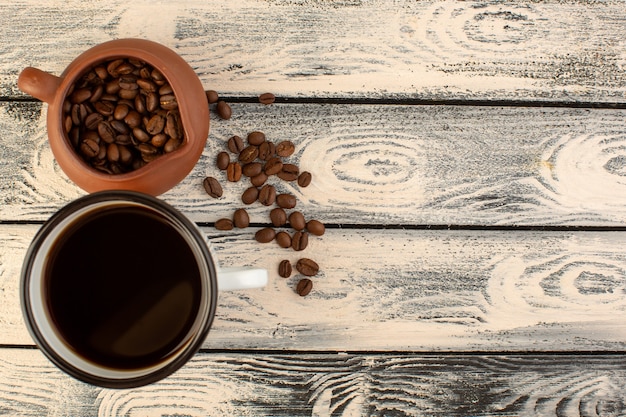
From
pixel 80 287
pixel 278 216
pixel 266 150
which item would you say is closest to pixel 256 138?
pixel 266 150

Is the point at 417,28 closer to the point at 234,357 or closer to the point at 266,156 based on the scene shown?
the point at 266,156

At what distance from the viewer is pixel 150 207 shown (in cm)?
68

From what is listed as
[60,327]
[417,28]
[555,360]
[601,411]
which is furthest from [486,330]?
[60,327]

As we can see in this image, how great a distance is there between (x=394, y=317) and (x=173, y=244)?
42 cm

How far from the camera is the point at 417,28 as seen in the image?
97 cm

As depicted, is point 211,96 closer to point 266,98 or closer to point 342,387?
point 266,98

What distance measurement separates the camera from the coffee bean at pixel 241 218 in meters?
0.93

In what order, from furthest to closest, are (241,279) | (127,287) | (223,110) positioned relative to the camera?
(223,110) < (127,287) < (241,279)

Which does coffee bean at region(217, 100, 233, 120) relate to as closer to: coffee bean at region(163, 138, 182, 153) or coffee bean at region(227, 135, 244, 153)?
coffee bean at region(227, 135, 244, 153)

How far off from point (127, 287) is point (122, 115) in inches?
9.6

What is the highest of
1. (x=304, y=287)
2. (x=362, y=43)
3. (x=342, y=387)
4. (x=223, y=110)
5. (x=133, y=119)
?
(x=362, y=43)

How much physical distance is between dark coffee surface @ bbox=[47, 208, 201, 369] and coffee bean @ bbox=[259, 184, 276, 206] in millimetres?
214

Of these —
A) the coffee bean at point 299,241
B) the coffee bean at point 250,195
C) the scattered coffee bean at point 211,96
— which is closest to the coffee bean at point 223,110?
the scattered coffee bean at point 211,96

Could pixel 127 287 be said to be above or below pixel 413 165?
below
